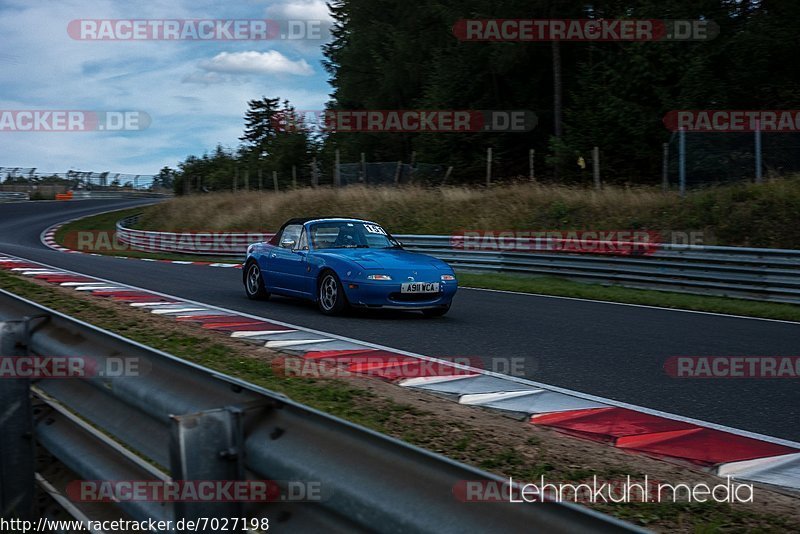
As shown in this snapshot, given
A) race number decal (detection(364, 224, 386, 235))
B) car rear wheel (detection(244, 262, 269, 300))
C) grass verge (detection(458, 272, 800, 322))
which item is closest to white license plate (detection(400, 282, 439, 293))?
race number decal (detection(364, 224, 386, 235))

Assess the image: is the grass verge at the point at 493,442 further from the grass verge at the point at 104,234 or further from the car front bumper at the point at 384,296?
the grass verge at the point at 104,234

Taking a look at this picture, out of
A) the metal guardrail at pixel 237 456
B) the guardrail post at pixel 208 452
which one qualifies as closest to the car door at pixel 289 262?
the metal guardrail at pixel 237 456

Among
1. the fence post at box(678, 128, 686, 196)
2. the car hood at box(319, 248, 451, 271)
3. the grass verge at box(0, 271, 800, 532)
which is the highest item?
the fence post at box(678, 128, 686, 196)

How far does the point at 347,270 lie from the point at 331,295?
19.8 inches

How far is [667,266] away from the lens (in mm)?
15203

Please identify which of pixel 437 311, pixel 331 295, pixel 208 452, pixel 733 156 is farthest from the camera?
pixel 733 156

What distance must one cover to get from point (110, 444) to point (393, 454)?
Answer: 1.57 m

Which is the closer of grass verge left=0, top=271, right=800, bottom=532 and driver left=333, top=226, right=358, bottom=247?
grass verge left=0, top=271, right=800, bottom=532

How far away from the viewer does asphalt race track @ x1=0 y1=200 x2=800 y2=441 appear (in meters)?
6.41

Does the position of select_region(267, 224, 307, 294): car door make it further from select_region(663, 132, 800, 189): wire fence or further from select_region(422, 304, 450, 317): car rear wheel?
select_region(663, 132, 800, 189): wire fence

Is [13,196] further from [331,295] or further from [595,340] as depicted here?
[595,340]

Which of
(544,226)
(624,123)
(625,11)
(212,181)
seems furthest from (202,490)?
(212,181)

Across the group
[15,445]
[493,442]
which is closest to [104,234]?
[493,442]

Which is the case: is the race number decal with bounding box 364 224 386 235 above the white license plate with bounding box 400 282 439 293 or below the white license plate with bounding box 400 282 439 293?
above
